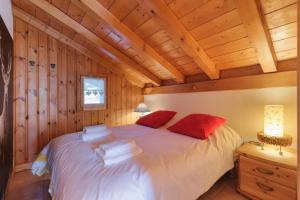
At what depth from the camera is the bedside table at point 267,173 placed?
1.42m

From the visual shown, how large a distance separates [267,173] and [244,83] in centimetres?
115

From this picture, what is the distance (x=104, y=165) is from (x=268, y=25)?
1959 mm

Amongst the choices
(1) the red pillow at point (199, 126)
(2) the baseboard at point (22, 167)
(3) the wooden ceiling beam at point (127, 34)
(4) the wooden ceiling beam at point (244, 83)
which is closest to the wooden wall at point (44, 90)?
(2) the baseboard at point (22, 167)

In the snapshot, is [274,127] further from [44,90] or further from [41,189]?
[44,90]

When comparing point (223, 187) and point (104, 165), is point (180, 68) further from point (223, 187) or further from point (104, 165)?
point (104, 165)

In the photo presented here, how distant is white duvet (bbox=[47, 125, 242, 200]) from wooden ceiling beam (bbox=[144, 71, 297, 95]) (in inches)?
33.1

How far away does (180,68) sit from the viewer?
2805 mm

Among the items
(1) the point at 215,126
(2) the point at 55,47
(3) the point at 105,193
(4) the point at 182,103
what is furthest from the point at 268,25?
(2) the point at 55,47

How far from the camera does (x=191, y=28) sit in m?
1.86

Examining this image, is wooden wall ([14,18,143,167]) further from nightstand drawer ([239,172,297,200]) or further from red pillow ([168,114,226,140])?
nightstand drawer ([239,172,297,200])

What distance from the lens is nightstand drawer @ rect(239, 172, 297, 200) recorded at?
→ 56.5 inches

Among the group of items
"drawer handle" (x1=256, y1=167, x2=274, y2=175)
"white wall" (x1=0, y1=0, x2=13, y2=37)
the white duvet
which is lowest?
"drawer handle" (x1=256, y1=167, x2=274, y2=175)

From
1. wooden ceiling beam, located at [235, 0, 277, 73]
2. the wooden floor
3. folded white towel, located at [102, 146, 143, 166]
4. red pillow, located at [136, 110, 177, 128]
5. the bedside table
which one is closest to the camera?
folded white towel, located at [102, 146, 143, 166]

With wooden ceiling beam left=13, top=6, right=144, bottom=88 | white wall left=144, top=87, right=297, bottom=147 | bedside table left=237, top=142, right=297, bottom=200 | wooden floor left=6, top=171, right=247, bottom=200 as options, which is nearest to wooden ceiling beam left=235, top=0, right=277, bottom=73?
white wall left=144, top=87, right=297, bottom=147
